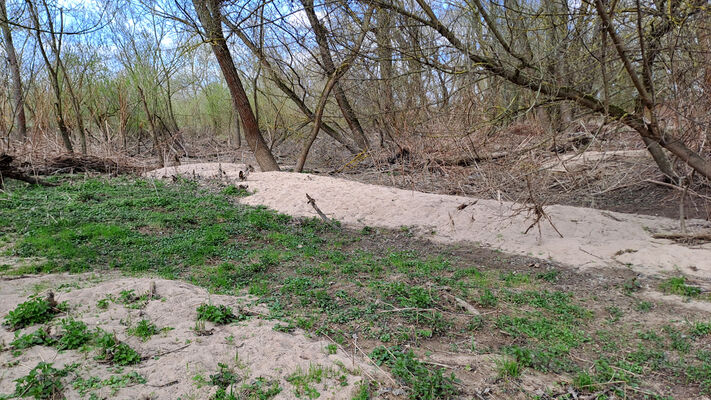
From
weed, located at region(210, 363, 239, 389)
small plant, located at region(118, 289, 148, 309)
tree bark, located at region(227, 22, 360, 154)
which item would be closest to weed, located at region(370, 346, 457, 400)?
weed, located at region(210, 363, 239, 389)

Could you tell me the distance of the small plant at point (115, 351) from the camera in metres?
3.16

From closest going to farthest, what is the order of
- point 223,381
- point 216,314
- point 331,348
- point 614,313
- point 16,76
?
point 223,381 → point 331,348 → point 216,314 → point 614,313 → point 16,76

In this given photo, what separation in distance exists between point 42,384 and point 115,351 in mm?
530

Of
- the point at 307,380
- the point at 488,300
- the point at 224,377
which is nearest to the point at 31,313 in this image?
the point at 224,377

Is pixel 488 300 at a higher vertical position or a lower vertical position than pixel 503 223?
lower

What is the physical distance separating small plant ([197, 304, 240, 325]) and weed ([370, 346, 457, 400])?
1302mm

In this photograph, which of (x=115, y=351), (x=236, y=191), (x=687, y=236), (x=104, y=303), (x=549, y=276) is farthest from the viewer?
(x=236, y=191)

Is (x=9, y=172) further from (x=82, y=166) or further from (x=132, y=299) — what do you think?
(x=132, y=299)

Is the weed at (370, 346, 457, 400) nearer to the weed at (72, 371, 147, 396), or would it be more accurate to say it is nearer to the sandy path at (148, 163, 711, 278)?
the weed at (72, 371, 147, 396)

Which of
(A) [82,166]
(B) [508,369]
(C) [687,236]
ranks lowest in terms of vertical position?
(B) [508,369]

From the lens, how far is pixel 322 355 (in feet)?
11.4

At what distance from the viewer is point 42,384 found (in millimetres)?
2723

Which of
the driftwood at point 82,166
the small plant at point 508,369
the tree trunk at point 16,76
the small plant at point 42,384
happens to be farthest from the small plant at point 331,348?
the tree trunk at point 16,76

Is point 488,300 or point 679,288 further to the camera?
point 679,288
